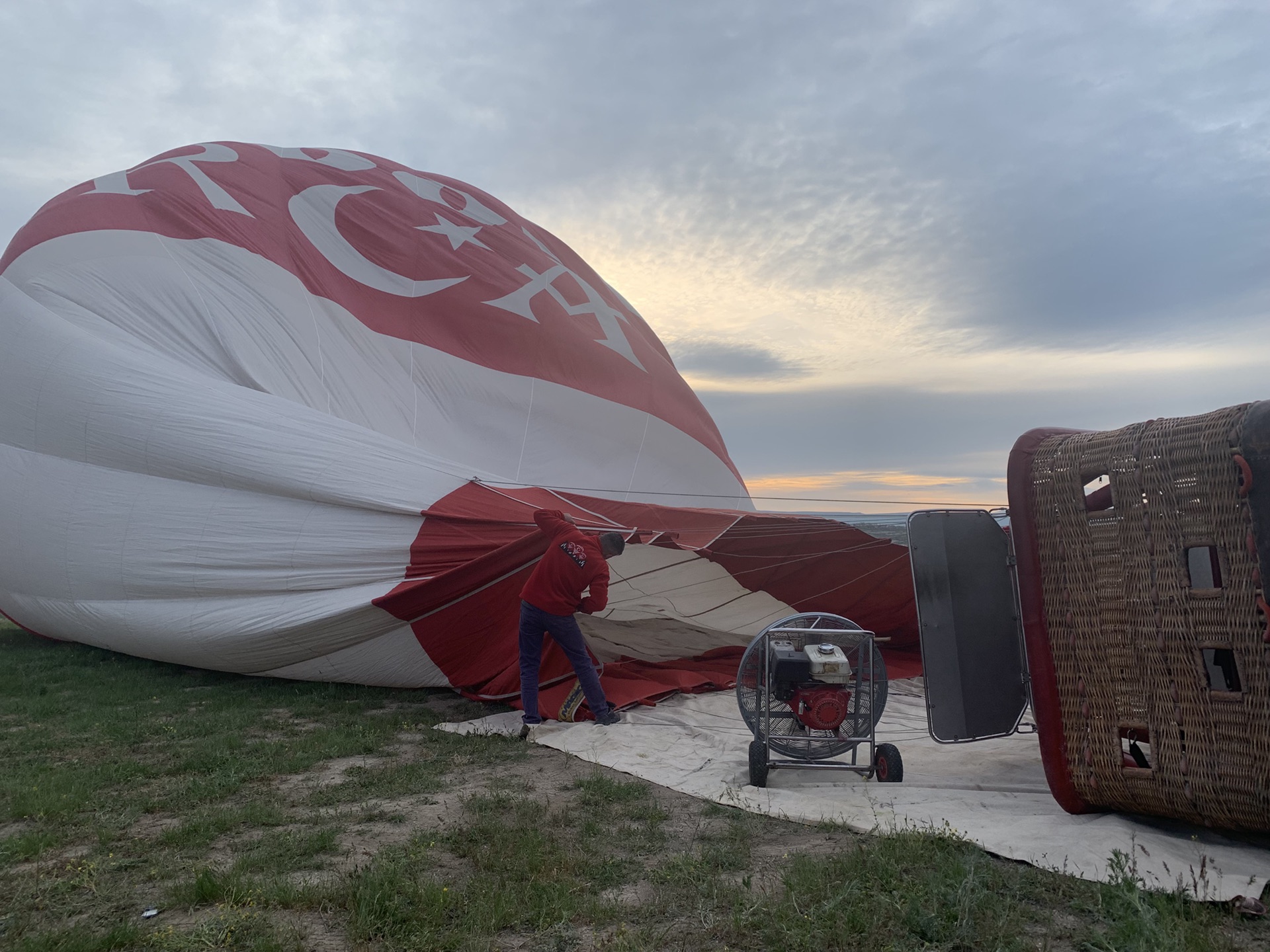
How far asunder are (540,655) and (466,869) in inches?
86.5

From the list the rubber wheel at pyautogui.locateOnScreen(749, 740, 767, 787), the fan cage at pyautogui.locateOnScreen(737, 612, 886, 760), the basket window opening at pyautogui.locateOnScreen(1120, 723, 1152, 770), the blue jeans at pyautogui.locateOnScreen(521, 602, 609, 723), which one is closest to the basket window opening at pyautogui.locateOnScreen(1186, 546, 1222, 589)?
the basket window opening at pyautogui.locateOnScreen(1120, 723, 1152, 770)

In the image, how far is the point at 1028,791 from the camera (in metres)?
3.46

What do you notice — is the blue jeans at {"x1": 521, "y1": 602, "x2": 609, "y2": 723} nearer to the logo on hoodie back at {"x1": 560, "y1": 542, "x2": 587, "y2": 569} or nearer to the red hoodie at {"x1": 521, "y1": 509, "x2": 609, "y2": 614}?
the red hoodie at {"x1": 521, "y1": 509, "x2": 609, "y2": 614}

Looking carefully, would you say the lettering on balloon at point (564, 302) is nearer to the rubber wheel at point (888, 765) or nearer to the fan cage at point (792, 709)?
the fan cage at point (792, 709)

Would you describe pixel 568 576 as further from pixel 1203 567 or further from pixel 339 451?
pixel 1203 567

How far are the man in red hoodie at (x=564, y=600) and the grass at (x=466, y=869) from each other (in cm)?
65

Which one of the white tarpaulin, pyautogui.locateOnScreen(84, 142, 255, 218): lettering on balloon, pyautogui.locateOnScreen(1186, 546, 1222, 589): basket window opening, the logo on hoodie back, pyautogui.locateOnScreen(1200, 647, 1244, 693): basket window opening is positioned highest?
pyautogui.locateOnScreen(84, 142, 255, 218): lettering on balloon

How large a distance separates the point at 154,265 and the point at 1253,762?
23.6ft

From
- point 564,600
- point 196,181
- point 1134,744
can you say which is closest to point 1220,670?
point 1134,744

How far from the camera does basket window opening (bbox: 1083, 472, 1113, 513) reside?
2.95 meters

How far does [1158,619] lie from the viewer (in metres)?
2.75

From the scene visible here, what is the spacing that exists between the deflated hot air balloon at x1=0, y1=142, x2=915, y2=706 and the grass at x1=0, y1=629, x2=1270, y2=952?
125 centimetres

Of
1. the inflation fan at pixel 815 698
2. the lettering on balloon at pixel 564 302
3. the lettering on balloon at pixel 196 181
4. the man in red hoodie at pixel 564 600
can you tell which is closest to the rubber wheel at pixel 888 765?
the inflation fan at pixel 815 698

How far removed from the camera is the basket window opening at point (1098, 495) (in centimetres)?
295
